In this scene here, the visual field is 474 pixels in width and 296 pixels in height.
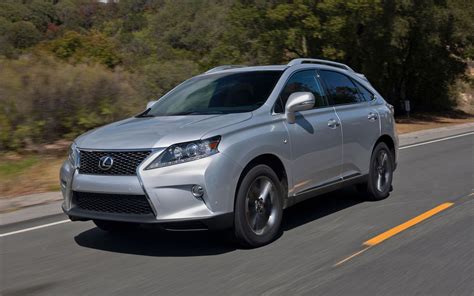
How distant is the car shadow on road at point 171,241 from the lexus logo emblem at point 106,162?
0.95 metres

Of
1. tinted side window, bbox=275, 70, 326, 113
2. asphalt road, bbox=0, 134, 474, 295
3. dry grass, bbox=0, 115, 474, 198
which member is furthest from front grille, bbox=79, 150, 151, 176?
dry grass, bbox=0, 115, 474, 198

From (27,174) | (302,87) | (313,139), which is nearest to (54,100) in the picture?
(27,174)

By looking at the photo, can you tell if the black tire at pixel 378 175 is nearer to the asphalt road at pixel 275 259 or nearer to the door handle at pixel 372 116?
the asphalt road at pixel 275 259

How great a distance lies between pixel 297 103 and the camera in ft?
20.2

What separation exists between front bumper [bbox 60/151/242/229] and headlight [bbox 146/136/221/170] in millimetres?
44

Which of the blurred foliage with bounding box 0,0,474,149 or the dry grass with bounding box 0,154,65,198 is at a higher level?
the blurred foliage with bounding box 0,0,474,149

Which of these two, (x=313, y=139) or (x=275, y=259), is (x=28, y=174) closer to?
(x=313, y=139)

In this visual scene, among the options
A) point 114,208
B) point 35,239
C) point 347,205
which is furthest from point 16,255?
point 347,205

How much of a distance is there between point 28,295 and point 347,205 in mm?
4436

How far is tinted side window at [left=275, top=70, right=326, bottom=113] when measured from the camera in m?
6.43

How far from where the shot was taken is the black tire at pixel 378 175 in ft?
25.8

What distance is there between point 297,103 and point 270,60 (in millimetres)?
18329

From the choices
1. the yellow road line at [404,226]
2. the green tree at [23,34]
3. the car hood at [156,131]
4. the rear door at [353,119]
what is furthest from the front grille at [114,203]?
the green tree at [23,34]

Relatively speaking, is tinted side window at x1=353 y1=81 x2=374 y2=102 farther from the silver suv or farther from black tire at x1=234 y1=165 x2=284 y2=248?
black tire at x1=234 y1=165 x2=284 y2=248
